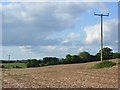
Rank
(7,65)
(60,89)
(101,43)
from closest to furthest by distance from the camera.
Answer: (60,89)
(101,43)
(7,65)

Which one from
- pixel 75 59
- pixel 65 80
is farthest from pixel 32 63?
pixel 65 80

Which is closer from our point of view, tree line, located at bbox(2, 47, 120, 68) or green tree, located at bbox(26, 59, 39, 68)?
tree line, located at bbox(2, 47, 120, 68)

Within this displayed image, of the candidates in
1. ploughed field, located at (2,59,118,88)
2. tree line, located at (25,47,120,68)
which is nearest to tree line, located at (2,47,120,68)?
tree line, located at (25,47,120,68)

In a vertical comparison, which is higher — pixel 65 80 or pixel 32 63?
pixel 32 63

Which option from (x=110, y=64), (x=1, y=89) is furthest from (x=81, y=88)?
(x=110, y=64)

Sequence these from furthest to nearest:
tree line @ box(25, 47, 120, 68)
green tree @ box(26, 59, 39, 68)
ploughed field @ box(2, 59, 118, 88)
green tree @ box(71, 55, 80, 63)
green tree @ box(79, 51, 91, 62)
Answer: green tree @ box(26, 59, 39, 68) < green tree @ box(79, 51, 91, 62) < green tree @ box(71, 55, 80, 63) < tree line @ box(25, 47, 120, 68) < ploughed field @ box(2, 59, 118, 88)

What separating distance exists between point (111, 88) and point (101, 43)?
32.0 m

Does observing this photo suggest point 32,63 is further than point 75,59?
Yes

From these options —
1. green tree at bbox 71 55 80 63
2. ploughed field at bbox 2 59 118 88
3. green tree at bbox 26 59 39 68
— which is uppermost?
green tree at bbox 71 55 80 63

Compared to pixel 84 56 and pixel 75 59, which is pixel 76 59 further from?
pixel 84 56

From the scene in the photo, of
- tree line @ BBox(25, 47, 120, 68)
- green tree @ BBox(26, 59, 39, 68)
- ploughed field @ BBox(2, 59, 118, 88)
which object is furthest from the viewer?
green tree @ BBox(26, 59, 39, 68)

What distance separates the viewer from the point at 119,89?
800 inches

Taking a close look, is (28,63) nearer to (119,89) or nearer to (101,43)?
(101,43)

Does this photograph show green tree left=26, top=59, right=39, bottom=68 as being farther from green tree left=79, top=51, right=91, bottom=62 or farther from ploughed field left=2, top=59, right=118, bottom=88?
ploughed field left=2, top=59, right=118, bottom=88
